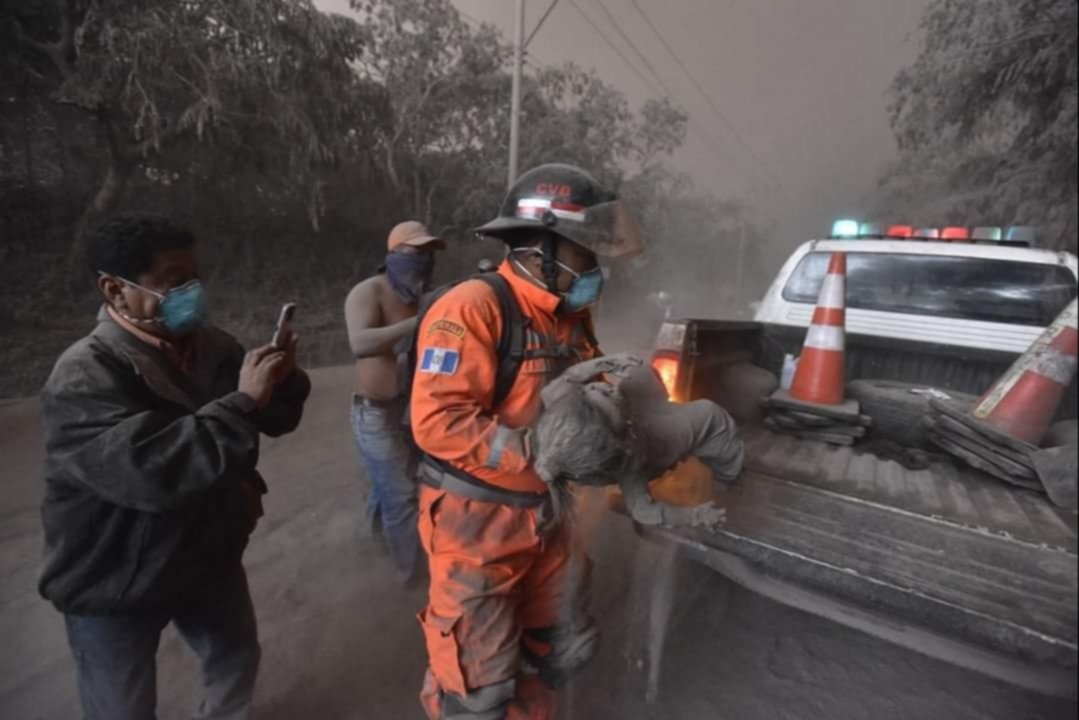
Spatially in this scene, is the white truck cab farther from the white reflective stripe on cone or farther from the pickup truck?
the white reflective stripe on cone

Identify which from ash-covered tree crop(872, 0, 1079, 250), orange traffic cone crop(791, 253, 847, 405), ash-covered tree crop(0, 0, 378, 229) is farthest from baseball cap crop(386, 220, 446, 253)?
ash-covered tree crop(872, 0, 1079, 250)

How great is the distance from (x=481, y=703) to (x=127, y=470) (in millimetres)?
1101

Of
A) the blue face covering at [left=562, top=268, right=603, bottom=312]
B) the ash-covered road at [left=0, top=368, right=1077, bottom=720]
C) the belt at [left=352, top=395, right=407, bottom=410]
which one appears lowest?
the ash-covered road at [left=0, top=368, right=1077, bottom=720]

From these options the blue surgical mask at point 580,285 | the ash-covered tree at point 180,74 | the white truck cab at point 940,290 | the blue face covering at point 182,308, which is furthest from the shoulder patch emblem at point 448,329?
the ash-covered tree at point 180,74

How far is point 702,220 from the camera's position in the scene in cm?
194

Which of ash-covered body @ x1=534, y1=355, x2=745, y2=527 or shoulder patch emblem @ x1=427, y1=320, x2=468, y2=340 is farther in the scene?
shoulder patch emblem @ x1=427, y1=320, x2=468, y2=340

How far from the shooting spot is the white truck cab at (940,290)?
4.30 ft

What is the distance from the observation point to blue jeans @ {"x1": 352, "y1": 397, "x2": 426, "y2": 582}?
9.26ft

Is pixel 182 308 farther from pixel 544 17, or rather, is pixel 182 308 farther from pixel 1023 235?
pixel 1023 235

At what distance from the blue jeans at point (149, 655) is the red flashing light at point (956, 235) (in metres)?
2.57

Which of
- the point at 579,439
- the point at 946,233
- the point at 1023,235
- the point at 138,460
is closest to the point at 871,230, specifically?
the point at 946,233

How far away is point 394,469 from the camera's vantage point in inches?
112

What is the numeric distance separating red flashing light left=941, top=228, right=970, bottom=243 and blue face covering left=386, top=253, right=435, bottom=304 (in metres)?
2.33

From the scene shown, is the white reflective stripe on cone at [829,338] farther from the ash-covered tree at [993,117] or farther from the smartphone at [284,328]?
the smartphone at [284,328]
